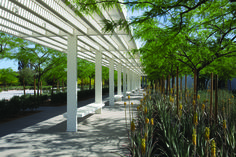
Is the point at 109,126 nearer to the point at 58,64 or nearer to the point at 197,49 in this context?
the point at 197,49

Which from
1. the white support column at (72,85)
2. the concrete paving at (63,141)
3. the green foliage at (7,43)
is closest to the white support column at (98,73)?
the concrete paving at (63,141)

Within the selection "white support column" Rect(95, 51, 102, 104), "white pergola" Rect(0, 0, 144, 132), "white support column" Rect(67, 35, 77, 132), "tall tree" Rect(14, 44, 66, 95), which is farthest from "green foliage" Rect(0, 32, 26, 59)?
"white support column" Rect(67, 35, 77, 132)

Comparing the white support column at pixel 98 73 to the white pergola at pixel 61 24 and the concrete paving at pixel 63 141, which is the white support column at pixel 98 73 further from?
the concrete paving at pixel 63 141

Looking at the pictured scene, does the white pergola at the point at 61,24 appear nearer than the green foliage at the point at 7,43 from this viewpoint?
Yes

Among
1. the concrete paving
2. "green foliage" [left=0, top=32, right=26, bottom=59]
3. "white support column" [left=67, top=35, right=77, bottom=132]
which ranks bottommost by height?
the concrete paving

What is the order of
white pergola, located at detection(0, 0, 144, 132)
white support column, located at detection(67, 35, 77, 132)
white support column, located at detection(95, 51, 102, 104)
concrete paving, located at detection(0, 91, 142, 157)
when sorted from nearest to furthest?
white pergola, located at detection(0, 0, 144, 132) < concrete paving, located at detection(0, 91, 142, 157) < white support column, located at detection(67, 35, 77, 132) < white support column, located at detection(95, 51, 102, 104)

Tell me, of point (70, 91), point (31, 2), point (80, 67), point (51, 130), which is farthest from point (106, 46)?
point (80, 67)

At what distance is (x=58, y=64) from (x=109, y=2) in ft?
43.3

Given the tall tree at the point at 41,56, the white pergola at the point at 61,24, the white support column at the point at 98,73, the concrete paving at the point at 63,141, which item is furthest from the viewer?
the tall tree at the point at 41,56

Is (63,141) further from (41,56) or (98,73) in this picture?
(41,56)

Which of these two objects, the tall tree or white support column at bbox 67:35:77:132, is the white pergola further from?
the tall tree

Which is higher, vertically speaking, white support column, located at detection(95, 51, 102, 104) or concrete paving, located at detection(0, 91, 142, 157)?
Result: white support column, located at detection(95, 51, 102, 104)

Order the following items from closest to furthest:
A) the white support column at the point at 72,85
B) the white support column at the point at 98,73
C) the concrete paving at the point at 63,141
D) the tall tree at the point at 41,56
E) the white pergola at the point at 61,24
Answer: the white pergola at the point at 61,24 < the concrete paving at the point at 63,141 < the white support column at the point at 72,85 < the white support column at the point at 98,73 < the tall tree at the point at 41,56

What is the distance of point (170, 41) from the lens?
5422mm
